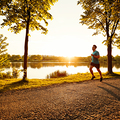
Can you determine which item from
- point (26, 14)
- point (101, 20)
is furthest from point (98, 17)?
point (26, 14)

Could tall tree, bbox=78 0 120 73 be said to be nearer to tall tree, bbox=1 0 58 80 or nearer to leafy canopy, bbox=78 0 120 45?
leafy canopy, bbox=78 0 120 45

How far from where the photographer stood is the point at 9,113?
10.4ft

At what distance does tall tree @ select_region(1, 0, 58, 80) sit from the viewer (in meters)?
8.82

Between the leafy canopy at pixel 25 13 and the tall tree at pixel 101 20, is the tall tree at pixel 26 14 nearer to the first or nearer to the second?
the leafy canopy at pixel 25 13

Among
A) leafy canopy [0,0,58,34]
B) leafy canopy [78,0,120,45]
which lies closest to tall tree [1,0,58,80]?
leafy canopy [0,0,58,34]

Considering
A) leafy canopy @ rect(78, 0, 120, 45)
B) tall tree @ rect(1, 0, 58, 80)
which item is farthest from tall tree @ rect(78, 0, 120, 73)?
tall tree @ rect(1, 0, 58, 80)

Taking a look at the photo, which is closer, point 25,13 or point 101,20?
point 25,13

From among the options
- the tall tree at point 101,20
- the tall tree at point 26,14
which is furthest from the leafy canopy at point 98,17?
the tall tree at point 26,14

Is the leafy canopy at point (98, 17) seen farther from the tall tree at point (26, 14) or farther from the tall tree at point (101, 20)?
the tall tree at point (26, 14)

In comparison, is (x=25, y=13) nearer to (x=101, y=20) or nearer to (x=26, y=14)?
(x=26, y=14)

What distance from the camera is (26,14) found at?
9.23m

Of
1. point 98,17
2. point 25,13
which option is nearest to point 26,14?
point 25,13

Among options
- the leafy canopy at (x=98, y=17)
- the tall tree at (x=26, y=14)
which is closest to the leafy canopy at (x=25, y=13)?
the tall tree at (x=26, y=14)

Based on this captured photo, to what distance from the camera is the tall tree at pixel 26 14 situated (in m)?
8.82
